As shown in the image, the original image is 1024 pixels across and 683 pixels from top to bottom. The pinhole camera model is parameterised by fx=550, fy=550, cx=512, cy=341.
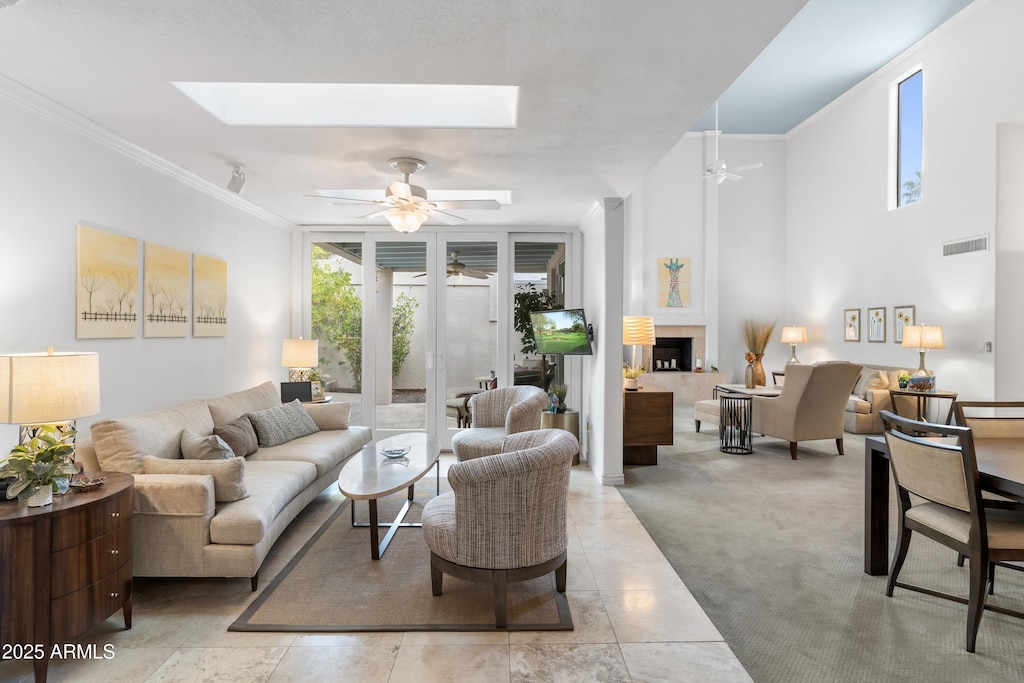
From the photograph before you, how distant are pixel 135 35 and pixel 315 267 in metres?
4.16

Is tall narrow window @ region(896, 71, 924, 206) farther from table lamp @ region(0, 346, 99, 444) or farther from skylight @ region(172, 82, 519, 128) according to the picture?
table lamp @ region(0, 346, 99, 444)

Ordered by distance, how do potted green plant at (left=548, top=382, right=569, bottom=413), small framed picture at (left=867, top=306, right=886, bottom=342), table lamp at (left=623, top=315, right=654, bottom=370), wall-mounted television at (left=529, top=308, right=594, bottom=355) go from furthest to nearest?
small framed picture at (left=867, top=306, right=886, bottom=342)
table lamp at (left=623, top=315, right=654, bottom=370)
potted green plant at (left=548, top=382, right=569, bottom=413)
wall-mounted television at (left=529, top=308, right=594, bottom=355)

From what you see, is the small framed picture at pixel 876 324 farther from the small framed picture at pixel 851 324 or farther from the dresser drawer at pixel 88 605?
the dresser drawer at pixel 88 605

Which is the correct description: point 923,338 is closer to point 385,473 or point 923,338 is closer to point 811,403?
point 811,403

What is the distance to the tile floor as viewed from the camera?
2.16m

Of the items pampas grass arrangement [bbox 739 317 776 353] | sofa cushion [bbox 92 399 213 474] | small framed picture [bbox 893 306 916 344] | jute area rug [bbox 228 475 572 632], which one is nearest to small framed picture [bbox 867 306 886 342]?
small framed picture [bbox 893 306 916 344]

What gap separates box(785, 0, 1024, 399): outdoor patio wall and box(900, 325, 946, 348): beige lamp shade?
0.29 m

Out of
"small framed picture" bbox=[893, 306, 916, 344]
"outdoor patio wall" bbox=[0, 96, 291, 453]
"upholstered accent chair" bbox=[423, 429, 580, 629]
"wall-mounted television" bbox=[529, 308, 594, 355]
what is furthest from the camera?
"small framed picture" bbox=[893, 306, 916, 344]

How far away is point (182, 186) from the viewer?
408 centimetres

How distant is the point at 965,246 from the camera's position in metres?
6.57

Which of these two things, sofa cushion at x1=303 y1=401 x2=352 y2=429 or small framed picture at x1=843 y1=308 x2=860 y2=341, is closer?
sofa cushion at x1=303 y1=401 x2=352 y2=429

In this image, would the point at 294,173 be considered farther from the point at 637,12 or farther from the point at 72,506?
the point at 637,12

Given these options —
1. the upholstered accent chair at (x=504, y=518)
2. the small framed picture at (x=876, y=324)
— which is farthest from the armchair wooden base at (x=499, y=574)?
the small framed picture at (x=876, y=324)

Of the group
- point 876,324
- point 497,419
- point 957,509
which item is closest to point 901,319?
point 876,324
